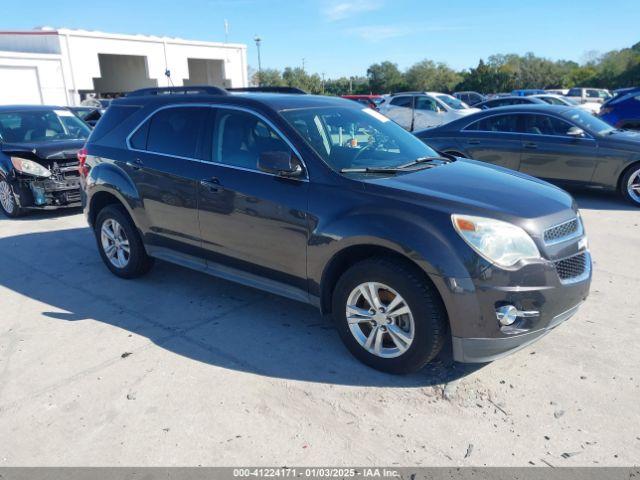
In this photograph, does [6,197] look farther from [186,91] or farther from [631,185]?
[631,185]

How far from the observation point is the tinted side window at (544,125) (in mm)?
8375

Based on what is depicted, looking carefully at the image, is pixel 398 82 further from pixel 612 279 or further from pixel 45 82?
pixel 612 279

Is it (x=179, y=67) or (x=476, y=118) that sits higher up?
(x=179, y=67)

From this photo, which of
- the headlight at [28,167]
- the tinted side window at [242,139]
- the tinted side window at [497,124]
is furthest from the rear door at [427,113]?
the tinted side window at [242,139]

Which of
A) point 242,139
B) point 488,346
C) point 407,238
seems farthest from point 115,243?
point 488,346

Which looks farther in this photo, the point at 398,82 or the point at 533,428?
the point at 398,82

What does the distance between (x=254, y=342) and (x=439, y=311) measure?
1543 millimetres

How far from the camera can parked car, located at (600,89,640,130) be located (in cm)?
1220

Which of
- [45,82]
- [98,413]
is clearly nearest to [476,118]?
[98,413]

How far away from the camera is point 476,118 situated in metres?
9.12

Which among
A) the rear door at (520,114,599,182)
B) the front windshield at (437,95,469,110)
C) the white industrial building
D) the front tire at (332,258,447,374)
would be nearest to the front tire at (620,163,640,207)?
the rear door at (520,114,599,182)

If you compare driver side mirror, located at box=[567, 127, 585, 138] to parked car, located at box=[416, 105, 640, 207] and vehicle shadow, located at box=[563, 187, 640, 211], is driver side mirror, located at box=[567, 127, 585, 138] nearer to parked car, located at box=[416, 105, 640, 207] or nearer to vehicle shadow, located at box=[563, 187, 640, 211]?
parked car, located at box=[416, 105, 640, 207]

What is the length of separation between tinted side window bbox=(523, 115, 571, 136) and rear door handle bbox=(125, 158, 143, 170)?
667 cm

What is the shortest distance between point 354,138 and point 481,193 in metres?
1.18
